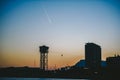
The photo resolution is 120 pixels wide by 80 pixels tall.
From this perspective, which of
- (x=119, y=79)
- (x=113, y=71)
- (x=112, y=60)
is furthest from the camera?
(x=112, y=60)

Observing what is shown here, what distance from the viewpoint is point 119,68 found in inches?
3962

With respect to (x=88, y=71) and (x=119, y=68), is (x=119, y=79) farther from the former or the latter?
(x=88, y=71)

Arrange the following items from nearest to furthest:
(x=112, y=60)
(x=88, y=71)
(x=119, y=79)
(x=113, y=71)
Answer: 1. (x=119, y=79)
2. (x=113, y=71)
3. (x=112, y=60)
4. (x=88, y=71)

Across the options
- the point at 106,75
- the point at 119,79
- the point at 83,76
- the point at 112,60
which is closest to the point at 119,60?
the point at 112,60

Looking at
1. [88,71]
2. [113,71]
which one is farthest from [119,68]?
[88,71]

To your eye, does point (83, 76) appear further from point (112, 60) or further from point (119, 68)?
point (119, 68)

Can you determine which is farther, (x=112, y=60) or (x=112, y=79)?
(x=112, y=60)

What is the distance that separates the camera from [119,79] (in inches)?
3733

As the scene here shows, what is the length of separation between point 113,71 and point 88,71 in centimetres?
9806

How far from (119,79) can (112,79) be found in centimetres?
535

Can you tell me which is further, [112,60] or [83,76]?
[83,76]

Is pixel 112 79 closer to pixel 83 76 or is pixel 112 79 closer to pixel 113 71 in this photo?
pixel 113 71

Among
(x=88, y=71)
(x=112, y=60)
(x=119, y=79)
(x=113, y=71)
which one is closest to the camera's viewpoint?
(x=119, y=79)

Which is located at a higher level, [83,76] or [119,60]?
[119,60]
